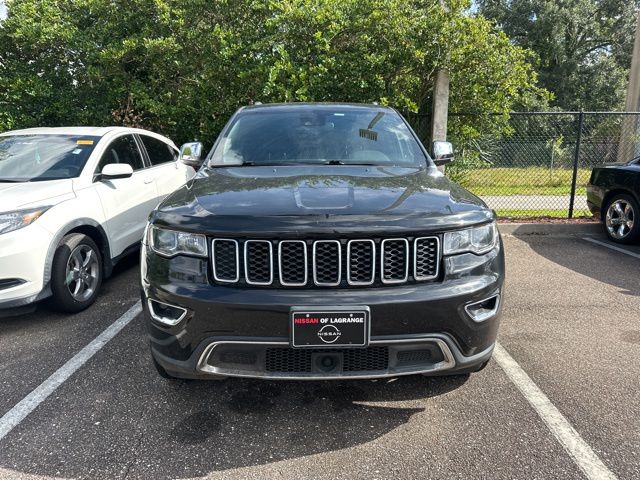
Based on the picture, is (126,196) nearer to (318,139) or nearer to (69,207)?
(69,207)

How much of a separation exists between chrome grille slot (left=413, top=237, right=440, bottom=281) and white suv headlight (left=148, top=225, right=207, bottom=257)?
1046 mm

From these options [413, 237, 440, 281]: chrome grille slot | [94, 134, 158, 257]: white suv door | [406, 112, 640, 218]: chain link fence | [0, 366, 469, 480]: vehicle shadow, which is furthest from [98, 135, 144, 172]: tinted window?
[406, 112, 640, 218]: chain link fence

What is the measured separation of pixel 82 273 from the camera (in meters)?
4.37

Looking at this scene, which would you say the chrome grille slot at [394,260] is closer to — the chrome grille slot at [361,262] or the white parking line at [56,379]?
the chrome grille slot at [361,262]

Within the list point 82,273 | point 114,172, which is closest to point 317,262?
point 82,273

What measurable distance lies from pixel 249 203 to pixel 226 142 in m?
1.52

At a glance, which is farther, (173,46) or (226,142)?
(173,46)

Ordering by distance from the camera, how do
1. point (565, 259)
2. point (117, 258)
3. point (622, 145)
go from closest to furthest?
point (117, 258), point (565, 259), point (622, 145)

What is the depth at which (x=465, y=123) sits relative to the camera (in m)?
8.77

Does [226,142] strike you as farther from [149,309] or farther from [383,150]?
[149,309]

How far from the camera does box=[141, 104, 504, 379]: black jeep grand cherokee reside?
231cm

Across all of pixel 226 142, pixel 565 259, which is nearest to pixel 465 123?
pixel 565 259

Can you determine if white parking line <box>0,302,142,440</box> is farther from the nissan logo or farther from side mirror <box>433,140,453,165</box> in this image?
side mirror <box>433,140,453,165</box>

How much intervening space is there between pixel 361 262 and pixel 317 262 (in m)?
0.22
